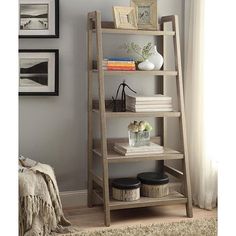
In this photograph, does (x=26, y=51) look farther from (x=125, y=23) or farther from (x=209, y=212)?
(x=209, y=212)

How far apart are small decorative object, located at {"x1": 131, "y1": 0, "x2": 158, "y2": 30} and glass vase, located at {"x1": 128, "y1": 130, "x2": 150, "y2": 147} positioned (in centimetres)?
84

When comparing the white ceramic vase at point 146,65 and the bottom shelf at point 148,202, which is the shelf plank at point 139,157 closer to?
the bottom shelf at point 148,202

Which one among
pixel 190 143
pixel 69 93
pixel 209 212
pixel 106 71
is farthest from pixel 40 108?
pixel 209 212

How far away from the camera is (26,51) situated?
341cm

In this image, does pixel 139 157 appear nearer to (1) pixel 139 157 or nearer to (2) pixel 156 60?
(1) pixel 139 157

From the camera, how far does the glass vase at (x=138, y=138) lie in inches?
131

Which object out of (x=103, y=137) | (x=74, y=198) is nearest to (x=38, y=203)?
(x=103, y=137)

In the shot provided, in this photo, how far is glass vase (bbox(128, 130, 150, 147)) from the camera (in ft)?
10.9

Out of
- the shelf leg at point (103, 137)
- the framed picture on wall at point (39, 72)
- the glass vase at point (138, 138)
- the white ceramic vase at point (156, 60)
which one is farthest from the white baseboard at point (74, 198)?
the white ceramic vase at point (156, 60)

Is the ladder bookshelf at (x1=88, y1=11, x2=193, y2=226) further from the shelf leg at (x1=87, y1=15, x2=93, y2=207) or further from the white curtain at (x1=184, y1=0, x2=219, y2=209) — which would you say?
the white curtain at (x1=184, y1=0, x2=219, y2=209)

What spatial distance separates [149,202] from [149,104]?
2.44ft

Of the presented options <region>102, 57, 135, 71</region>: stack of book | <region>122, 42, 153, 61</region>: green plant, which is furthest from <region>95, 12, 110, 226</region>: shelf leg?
<region>122, 42, 153, 61</region>: green plant

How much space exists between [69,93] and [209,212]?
59.2 inches
